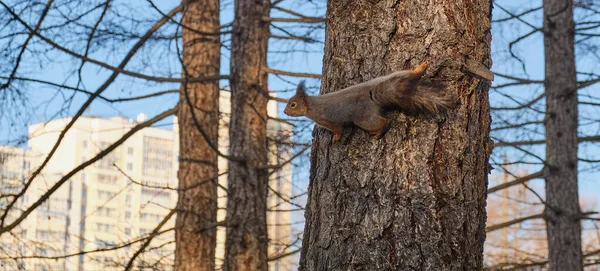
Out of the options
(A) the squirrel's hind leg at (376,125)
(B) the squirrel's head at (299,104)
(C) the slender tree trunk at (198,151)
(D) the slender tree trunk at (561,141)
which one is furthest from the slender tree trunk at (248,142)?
(A) the squirrel's hind leg at (376,125)

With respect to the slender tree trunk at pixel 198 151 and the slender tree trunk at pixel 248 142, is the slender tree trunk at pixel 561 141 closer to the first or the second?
the slender tree trunk at pixel 248 142

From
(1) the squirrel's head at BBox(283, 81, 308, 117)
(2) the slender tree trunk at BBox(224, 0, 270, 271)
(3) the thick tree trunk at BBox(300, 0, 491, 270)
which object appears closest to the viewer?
(3) the thick tree trunk at BBox(300, 0, 491, 270)

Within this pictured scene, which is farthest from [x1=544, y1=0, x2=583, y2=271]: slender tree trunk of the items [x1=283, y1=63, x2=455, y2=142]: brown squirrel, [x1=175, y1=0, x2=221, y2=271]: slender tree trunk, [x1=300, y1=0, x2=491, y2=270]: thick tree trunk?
[x1=283, y1=63, x2=455, y2=142]: brown squirrel

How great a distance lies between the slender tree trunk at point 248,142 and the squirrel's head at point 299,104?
449 cm

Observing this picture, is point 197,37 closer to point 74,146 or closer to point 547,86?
point 547,86

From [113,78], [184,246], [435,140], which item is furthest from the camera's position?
[184,246]

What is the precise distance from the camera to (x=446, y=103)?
2.65 metres

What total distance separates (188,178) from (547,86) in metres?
3.94

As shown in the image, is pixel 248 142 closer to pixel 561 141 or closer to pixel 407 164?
pixel 561 141

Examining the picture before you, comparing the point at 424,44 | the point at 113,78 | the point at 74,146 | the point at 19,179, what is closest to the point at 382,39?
the point at 424,44

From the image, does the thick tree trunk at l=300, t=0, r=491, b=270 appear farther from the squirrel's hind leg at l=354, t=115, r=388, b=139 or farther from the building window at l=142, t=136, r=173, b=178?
the building window at l=142, t=136, r=173, b=178

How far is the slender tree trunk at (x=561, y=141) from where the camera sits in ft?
26.6

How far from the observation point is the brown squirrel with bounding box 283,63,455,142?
262cm

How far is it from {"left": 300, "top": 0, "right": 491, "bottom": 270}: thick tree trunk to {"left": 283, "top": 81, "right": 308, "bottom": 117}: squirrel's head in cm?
20
